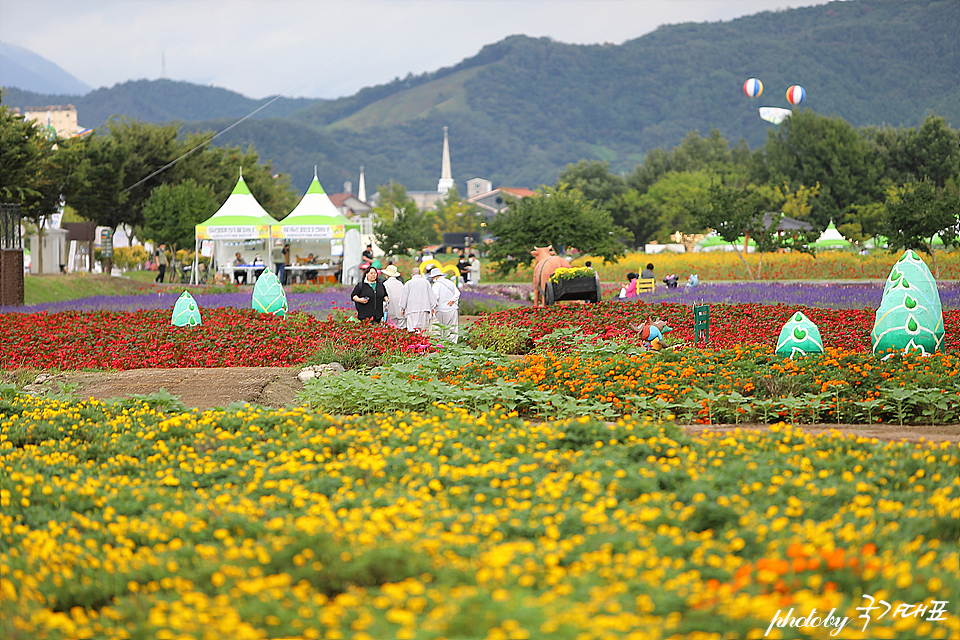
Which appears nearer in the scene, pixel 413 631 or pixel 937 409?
pixel 413 631

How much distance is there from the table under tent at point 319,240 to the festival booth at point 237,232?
31.0 inches

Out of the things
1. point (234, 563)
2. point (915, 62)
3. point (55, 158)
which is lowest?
point (234, 563)

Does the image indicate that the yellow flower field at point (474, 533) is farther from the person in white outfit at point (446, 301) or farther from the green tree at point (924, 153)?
the green tree at point (924, 153)

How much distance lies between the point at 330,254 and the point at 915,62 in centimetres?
15068

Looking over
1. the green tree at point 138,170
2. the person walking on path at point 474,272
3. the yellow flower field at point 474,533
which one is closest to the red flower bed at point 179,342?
the yellow flower field at point 474,533

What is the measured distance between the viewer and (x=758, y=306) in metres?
16.7

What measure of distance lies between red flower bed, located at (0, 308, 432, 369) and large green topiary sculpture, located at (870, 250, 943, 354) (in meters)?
5.97

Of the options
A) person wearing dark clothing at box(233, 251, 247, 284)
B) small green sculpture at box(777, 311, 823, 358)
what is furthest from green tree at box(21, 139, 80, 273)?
small green sculpture at box(777, 311, 823, 358)

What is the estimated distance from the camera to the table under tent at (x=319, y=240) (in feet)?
124

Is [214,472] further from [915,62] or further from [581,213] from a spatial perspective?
[915,62]

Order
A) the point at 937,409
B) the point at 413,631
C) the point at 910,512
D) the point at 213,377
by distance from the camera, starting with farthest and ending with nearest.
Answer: the point at 213,377 → the point at 937,409 → the point at 910,512 → the point at 413,631

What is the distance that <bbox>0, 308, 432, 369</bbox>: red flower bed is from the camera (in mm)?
12844

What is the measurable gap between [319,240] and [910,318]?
34619 mm

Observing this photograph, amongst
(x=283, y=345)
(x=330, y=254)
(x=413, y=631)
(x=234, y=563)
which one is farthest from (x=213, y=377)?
(x=330, y=254)
